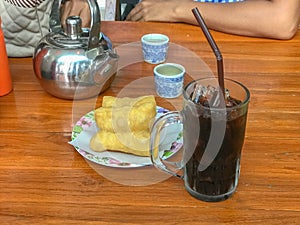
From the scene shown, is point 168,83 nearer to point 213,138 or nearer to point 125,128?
point 125,128

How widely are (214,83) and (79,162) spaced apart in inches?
10.6

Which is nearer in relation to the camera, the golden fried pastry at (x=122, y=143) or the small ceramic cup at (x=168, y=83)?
the golden fried pastry at (x=122, y=143)

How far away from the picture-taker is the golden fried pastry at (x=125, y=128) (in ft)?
2.78

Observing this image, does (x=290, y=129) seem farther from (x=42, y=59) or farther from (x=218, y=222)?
(x=42, y=59)

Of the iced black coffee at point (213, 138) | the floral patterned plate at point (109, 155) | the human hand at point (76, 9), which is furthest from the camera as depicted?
the human hand at point (76, 9)

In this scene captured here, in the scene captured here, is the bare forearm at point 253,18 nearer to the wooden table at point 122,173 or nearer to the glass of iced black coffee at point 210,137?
the wooden table at point 122,173

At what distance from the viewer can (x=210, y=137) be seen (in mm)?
686

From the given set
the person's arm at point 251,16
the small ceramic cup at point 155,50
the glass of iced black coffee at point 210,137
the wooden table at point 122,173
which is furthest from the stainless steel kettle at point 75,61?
the person's arm at point 251,16

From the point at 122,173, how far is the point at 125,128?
85 millimetres

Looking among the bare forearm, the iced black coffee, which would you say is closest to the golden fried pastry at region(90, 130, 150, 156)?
the iced black coffee

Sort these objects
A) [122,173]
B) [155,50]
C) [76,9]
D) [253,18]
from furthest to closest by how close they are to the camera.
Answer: [76,9] → [253,18] → [155,50] → [122,173]

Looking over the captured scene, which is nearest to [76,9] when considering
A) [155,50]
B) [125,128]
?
[155,50]

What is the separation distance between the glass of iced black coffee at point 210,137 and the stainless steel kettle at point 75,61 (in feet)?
1.04

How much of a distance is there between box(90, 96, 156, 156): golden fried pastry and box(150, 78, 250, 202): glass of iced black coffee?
0.28ft
